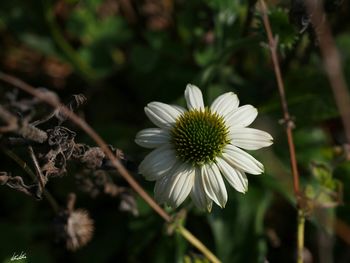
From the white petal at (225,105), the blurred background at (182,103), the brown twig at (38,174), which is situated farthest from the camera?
the blurred background at (182,103)

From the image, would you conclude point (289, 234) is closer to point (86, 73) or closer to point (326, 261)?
point (326, 261)

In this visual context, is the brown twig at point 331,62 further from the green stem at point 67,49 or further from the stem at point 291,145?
the green stem at point 67,49

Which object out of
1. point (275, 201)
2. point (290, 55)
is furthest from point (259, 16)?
point (275, 201)

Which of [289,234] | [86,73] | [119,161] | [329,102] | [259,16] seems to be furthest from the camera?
[86,73]

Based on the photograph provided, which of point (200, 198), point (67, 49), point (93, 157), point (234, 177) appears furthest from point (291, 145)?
point (67, 49)

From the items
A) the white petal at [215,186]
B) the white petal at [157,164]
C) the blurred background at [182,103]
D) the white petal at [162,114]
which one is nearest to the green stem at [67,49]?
the blurred background at [182,103]

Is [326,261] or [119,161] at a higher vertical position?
[119,161]
